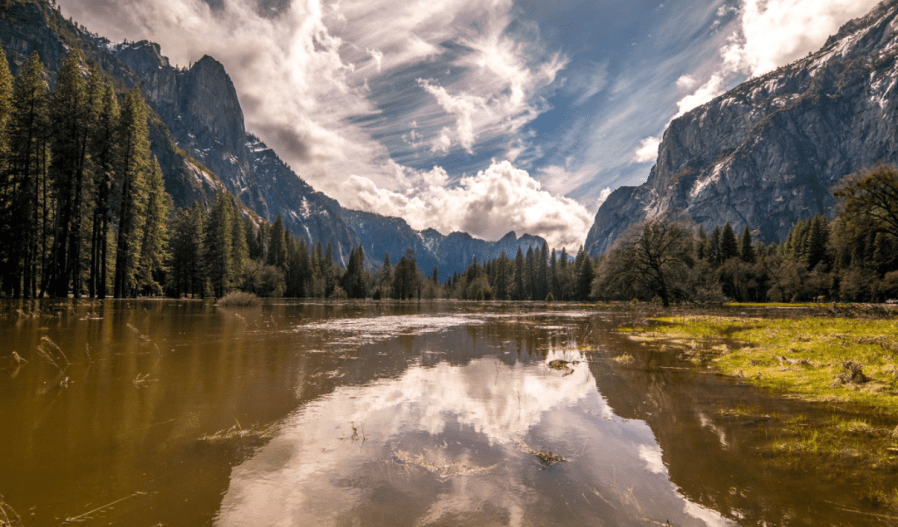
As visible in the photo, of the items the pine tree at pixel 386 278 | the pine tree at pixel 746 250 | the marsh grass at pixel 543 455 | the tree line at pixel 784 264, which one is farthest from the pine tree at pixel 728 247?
the marsh grass at pixel 543 455

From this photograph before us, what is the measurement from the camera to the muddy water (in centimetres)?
366

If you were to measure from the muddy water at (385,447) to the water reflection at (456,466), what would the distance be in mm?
27

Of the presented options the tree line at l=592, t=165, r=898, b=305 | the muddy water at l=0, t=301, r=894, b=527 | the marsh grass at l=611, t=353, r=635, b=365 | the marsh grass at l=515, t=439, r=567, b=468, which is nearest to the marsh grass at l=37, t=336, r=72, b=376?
the muddy water at l=0, t=301, r=894, b=527

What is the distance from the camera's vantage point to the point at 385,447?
208 inches

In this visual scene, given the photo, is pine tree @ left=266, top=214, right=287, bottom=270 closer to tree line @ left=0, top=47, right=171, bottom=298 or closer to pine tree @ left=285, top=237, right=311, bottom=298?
pine tree @ left=285, top=237, right=311, bottom=298

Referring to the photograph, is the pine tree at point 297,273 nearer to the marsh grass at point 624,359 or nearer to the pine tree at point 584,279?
the pine tree at point 584,279

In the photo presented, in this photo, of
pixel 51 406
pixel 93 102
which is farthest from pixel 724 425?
pixel 93 102

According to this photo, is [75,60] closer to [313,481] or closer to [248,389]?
[248,389]

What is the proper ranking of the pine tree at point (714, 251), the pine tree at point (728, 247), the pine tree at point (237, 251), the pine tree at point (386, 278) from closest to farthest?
1. the pine tree at point (237, 251)
2. the pine tree at point (728, 247)
3. the pine tree at point (714, 251)
4. the pine tree at point (386, 278)

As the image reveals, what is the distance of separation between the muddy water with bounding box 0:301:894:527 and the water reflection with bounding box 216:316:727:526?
0.09ft

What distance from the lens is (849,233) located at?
33.6 meters

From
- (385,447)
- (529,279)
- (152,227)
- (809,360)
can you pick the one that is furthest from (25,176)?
(529,279)

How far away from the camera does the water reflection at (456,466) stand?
3.64 metres

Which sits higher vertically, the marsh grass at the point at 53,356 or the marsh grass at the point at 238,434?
the marsh grass at the point at 53,356
